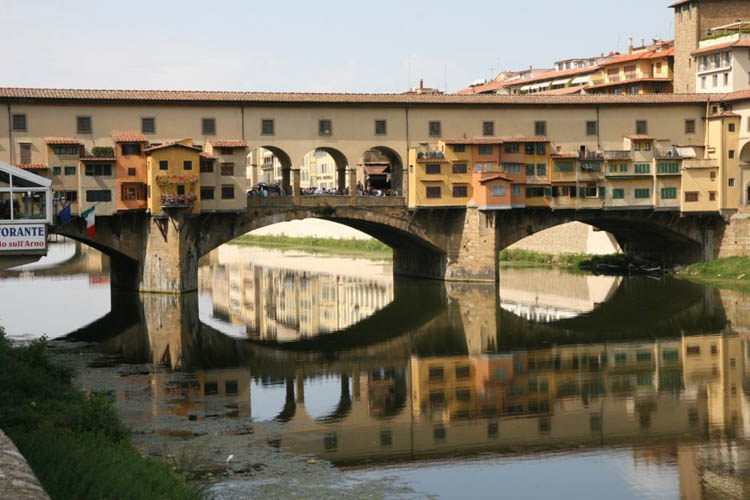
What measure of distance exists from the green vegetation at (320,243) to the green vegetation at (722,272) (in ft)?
69.8

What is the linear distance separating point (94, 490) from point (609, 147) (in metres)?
37.9

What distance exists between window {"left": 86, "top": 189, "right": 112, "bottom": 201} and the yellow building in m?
1.51

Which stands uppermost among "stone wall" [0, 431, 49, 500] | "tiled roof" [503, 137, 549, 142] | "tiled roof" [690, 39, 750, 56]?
"tiled roof" [690, 39, 750, 56]

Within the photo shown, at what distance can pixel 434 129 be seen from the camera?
44.9 metres

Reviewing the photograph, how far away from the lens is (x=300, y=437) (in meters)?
19.6

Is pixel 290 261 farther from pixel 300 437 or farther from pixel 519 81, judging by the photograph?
pixel 300 437

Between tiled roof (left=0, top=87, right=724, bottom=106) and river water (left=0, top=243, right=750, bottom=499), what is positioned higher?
tiled roof (left=0, top=87, right=724, bottom=106)

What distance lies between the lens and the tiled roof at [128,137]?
40250 millimetres

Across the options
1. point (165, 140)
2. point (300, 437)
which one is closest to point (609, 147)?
point (165, 140)

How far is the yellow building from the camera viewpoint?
39625mm

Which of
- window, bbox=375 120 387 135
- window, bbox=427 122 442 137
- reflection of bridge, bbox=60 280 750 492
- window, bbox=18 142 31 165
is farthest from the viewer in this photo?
window, bbox=427 122 442 137

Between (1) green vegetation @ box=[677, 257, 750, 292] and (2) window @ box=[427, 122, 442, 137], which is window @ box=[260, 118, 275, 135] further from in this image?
(1) green vegetation @ box=[677, 257, 750, 292]

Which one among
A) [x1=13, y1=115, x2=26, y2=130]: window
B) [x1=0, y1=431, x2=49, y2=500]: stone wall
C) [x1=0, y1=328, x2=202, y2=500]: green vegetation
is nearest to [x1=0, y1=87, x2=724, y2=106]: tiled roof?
[x1=13, y1=115, x2=26, y2=130]: window

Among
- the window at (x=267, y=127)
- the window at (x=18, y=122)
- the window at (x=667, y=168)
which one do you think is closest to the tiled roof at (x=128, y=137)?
the window at (x=18, y=122)
